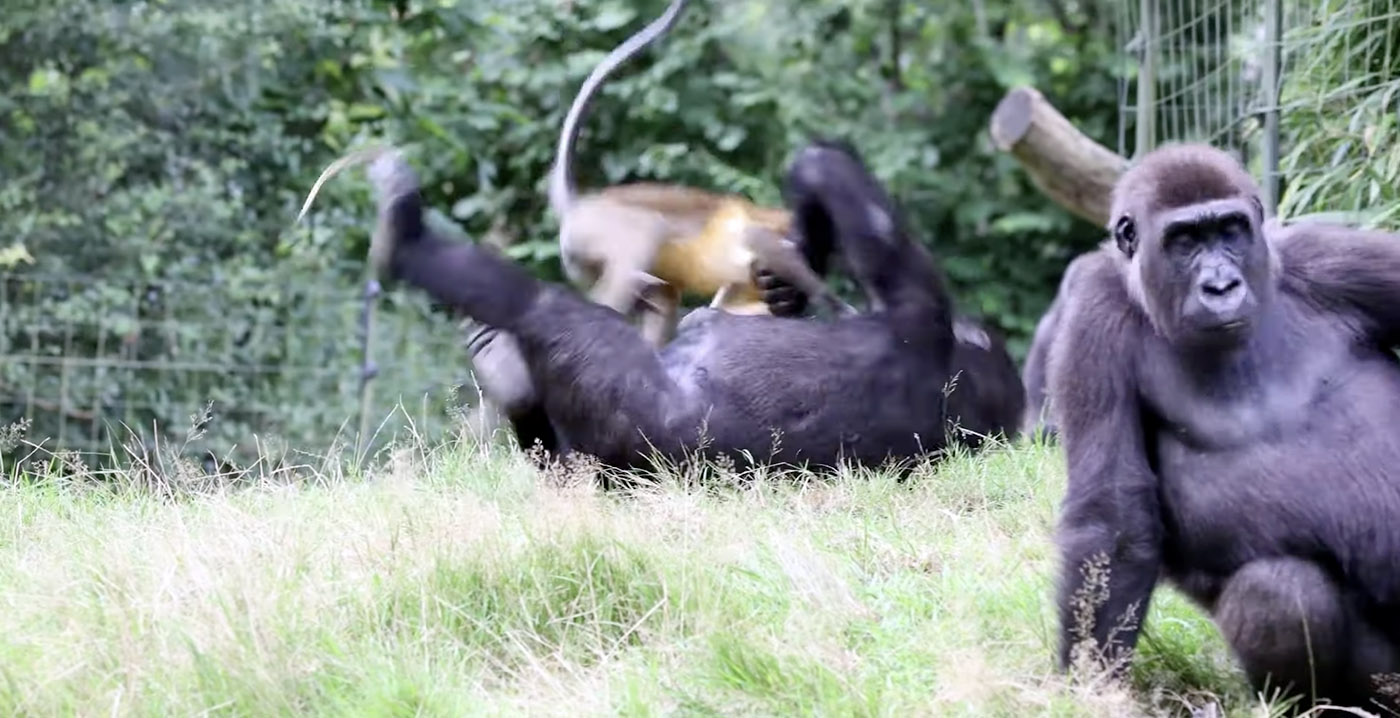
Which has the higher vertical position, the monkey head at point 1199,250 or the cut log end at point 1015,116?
the monkey head at point 1199,250

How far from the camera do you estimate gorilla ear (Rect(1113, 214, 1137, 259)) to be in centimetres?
377

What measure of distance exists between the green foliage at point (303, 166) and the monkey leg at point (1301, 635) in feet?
19.9

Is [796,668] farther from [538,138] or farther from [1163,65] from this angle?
[538,138]

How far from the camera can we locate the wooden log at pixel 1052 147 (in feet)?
29.5

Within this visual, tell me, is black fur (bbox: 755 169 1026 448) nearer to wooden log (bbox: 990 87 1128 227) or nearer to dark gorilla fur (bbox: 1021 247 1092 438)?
dark gorilla fur (bbox: 1021 247 1092 438)

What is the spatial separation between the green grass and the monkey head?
697 mm

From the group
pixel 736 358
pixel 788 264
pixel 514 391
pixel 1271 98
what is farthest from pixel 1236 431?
pixel 1271 98

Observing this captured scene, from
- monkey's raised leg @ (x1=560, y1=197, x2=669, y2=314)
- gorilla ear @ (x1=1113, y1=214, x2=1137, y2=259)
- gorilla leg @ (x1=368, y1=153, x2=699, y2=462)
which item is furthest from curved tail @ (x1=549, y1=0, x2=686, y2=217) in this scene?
gorilla ear @ (x1=1113, y1=214, x2=1137, y2=259)

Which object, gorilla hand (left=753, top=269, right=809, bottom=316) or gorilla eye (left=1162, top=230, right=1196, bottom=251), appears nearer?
gorilla eye (left=1162, top=230, right=1196, bottom=251)

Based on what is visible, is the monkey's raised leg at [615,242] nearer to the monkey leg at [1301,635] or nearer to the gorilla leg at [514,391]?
the gorilla leg at [514,391]

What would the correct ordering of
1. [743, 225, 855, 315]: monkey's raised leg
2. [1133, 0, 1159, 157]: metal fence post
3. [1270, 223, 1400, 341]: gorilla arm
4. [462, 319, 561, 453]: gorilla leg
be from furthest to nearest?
[1133, 0, 1159, 157]: metal fence post < [743, 225, 855, 315]: monkey's raised leg < [462, 319, 561, 453]: gorilla leg < [1270, 223, 1400, 341]: gorilla arm

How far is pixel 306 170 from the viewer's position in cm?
1045

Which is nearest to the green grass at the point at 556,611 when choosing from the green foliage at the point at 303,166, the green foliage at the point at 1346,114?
the green foliage at the point at 1346,114

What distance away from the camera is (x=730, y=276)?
21.3ft
